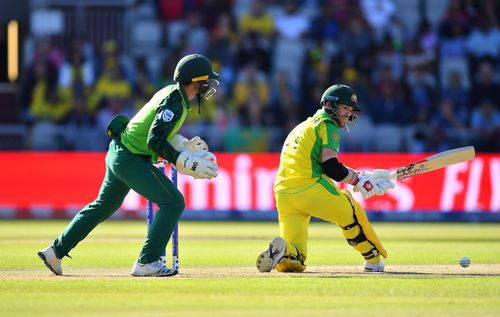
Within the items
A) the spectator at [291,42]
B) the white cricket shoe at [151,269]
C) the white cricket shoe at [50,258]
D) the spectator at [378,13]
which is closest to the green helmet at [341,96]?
the white cricket shoe at [151,269]

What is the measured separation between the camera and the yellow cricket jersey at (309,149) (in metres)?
11.9

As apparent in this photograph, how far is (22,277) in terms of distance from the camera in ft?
36.8

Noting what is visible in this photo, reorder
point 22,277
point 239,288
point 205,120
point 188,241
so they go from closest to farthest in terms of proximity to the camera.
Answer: point 239,288 → point 22,277 → point 188,241 → point 205,120

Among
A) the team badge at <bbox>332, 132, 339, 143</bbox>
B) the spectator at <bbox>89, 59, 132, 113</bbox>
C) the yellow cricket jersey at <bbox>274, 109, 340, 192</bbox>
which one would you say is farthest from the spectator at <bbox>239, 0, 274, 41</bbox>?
Answer: the team badge at <bbox>332, 132, 339, 143</bbox>

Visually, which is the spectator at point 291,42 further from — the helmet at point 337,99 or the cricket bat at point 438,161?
the helmet at point 337,99

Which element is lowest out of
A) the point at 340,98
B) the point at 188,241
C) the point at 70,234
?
the point at 188,241

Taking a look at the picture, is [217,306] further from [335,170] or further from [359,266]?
[359,266]

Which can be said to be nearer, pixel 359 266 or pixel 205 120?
pixel 359 266

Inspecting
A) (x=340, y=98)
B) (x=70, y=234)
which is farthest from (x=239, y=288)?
(x=340, y=98)

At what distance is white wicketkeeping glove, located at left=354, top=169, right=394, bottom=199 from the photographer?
1186cm

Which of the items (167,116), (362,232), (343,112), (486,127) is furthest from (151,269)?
(486,127)

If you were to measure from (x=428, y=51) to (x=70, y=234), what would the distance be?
16396 millimetres

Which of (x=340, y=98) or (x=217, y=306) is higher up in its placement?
(x=340, y=98)

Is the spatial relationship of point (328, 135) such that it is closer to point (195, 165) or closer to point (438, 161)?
point (438, 161)
